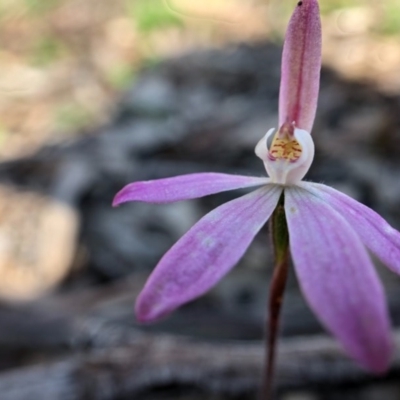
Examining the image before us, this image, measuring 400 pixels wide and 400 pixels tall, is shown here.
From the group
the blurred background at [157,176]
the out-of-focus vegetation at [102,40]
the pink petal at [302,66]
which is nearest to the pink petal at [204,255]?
the pink petal at [302,66]

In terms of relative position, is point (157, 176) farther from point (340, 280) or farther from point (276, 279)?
point (340, 280)

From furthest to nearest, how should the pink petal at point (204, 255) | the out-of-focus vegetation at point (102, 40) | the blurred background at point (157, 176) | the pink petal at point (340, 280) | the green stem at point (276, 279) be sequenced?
1. the out-of-focus vegetation at point (102, 40)
2. the blurred background at point (157, 176)
3. the green stem at point (276, 279)
4. the pink petal at point (204, 255)
5. the pink petal at point (340, 280)

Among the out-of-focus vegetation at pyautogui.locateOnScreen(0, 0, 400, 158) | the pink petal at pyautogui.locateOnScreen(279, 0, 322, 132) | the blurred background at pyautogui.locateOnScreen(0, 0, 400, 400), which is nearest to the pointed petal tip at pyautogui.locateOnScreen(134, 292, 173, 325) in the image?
the pink petal at pyautogui.locateOnScreen(279, 0, 322, 132)

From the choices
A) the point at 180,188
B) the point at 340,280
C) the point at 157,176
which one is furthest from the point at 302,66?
the point at 157,176

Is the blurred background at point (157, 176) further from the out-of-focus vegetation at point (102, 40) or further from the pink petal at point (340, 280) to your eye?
the pink petal at point (340, 280)

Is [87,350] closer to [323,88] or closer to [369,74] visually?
[323,88]
